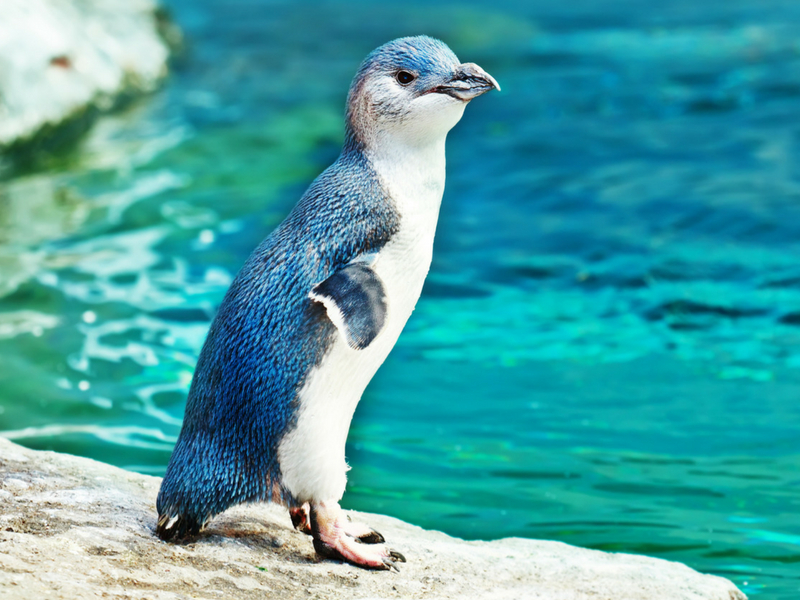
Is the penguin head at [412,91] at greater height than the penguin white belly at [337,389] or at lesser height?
greater

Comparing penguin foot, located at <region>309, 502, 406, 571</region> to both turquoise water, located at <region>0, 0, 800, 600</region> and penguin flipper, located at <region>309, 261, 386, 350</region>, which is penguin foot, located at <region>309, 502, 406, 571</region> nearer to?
penguin flipper, located at <region>309, 261, 386, 350</region>

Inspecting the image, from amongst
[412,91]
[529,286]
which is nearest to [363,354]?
[412,91]

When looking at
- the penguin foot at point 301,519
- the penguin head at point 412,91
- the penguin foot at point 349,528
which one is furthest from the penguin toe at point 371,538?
the penguin head at point 412,91

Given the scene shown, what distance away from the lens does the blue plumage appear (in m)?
3.29

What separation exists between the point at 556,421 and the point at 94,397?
8.57 feet

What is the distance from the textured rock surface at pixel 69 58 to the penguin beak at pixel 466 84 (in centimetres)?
812

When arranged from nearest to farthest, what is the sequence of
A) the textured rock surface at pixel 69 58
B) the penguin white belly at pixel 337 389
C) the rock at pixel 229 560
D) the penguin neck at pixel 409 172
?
the rock at pixel 229 560 → the penguin white belly at pixel 337 389 → the penguin neck at pixel 409 172 → the textured rock surface at pixel 69 58

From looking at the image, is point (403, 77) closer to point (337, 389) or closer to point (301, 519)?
point (337, 389)

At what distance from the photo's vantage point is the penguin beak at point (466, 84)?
3352 millimetres

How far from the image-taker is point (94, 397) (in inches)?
240

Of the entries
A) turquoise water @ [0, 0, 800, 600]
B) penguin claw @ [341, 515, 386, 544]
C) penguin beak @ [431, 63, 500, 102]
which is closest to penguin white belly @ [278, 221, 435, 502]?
penguin claw @ [341, 515, 386, 544]

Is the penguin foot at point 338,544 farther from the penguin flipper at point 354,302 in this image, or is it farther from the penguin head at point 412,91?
the penguin head at point 412,91

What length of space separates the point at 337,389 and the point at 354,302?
12.7 inches

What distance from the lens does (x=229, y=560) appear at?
3.29m
